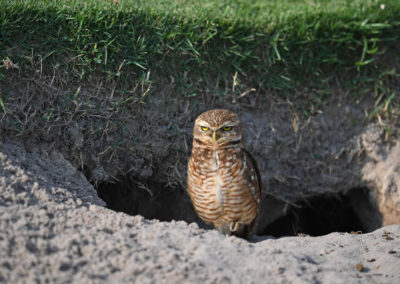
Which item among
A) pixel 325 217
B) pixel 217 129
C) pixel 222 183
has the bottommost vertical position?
pixel 325 217

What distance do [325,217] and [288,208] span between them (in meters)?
0.66

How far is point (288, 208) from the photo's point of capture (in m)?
4.82

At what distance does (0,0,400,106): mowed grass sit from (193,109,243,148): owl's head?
22.8 inches

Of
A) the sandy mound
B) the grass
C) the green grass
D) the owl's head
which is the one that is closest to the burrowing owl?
the owl's head

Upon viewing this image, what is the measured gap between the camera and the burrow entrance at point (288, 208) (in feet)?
14.2

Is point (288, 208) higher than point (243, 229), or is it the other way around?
point (288, 208)

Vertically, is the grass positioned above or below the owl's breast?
above

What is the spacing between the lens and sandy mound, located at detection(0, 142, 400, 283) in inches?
89.0

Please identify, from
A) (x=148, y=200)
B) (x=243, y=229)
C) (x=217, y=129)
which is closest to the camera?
(x=217, y=129)

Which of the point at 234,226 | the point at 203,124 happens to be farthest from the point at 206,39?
the point at 234,226

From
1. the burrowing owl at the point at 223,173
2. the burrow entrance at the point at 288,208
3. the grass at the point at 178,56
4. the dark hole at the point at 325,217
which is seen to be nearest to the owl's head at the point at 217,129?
the burrowing owl at the point at 223,173

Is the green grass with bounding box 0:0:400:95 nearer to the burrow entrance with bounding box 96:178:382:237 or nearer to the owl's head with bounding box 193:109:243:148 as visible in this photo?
the owl's head with bounding box 193:109:243:148

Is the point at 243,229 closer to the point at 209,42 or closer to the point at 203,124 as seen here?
the point at 203,124

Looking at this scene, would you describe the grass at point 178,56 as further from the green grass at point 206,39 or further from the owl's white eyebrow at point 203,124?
the owl's white eyebrow at point 203,124
